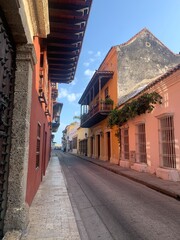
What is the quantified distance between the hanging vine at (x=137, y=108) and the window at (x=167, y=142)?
3.14 ft

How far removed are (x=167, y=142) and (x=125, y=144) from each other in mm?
5890

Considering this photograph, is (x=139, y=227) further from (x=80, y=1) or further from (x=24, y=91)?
(x=80, y=1)

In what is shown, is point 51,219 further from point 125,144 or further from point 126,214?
point 125,144

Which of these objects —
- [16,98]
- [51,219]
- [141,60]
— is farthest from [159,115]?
[141,60]

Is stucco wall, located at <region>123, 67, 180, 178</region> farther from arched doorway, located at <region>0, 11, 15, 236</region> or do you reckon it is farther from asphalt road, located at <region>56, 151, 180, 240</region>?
arched doorway, located at <region>0, 11, 15, 236</region>

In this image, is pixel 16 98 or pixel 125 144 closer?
pixel 16 98


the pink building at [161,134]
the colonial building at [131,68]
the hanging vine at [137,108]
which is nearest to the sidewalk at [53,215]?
the pink building at [161,134]

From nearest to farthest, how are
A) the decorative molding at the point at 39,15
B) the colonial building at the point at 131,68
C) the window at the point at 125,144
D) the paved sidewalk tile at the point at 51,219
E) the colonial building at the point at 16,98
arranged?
the colonial building at the point at 16,98
the paved sidewalk tile at the point at 51,219
the decorative molding at the point at 39,15
the window at the point at 125,144
the colonial building at the point at 131,68

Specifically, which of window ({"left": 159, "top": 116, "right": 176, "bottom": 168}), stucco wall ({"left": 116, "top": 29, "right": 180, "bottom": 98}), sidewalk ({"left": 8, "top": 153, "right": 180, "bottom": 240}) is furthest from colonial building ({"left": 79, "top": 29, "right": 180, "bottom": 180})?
sidewalk ({"left": 8, "top": 153, "right": 180, "bottom": 240})

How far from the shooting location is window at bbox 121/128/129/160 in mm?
15617

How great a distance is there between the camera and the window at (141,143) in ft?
42.1

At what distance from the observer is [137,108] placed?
39.4ft

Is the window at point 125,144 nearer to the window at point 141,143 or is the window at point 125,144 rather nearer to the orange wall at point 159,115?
the window at point 141,143

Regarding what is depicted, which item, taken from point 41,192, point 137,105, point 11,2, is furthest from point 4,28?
point 137,105
